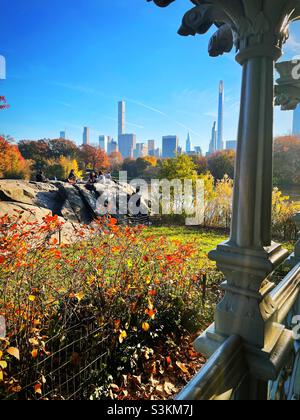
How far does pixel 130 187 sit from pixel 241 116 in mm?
15313

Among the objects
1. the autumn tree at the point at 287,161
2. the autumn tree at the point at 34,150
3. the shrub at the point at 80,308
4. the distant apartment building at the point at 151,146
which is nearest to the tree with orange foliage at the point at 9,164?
the autumn tree at the point at 34,150

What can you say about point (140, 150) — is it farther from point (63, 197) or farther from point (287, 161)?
point (63, 197)

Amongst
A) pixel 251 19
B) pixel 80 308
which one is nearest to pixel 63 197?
pixel 80 308

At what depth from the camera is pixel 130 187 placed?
54.1 feet

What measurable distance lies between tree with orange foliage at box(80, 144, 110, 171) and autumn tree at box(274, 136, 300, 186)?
25933mm

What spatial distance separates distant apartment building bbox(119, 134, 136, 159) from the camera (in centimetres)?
5624

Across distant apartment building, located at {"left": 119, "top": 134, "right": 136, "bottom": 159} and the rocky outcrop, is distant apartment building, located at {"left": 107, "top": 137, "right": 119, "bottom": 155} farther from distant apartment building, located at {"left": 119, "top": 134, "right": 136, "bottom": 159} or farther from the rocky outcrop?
the rocky outcrop

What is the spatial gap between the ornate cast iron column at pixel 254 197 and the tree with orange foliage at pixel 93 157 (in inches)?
1583

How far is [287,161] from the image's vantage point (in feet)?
75.6

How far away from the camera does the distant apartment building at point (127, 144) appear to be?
56244mm

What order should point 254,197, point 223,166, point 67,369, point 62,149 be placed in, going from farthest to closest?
point 62,149
point 223,166
point 67,369
point 254,197

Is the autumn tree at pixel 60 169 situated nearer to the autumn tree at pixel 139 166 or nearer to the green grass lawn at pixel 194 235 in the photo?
the autumn tree at pixel 139 166

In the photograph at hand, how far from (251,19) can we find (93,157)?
41778 mm

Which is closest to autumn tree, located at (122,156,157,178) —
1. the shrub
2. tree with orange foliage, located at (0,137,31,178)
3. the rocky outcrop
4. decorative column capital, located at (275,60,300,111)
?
tree with orange foliage, located at (0,137,31,178)
